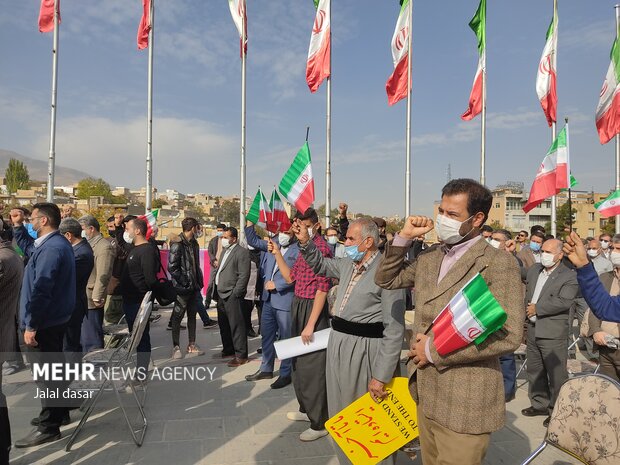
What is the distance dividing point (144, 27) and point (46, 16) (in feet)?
8.44

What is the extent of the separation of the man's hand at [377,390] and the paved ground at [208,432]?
1.21 metres

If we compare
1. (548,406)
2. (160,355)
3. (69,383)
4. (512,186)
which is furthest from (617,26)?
(512,186)

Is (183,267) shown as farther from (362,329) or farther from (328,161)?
(328,161)

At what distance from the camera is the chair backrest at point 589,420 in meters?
2.45

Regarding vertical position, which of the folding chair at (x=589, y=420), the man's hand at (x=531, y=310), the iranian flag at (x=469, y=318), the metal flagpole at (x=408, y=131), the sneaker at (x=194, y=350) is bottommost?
the sneaker at (x=194, y=350)

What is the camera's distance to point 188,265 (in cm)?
723

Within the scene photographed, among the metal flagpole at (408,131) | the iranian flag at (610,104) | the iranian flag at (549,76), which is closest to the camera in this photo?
the iranian flag at (610,104)

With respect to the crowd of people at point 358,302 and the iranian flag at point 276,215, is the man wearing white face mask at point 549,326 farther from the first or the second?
the iranian flag at point 276,215

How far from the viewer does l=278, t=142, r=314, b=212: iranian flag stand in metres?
6.64

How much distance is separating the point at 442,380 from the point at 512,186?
375 feet

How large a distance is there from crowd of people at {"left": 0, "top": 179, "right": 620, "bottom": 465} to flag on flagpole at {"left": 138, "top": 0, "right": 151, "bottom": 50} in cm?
801

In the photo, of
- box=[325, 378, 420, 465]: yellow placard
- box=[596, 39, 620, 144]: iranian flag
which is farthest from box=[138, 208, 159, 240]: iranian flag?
box=[596, 39, 620, 144]: iranian flag

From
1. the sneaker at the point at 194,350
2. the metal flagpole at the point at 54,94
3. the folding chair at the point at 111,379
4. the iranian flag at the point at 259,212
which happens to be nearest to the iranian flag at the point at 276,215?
the iranian flag at the point at 259,212

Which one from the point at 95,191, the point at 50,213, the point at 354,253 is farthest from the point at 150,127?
the point at 95,191
